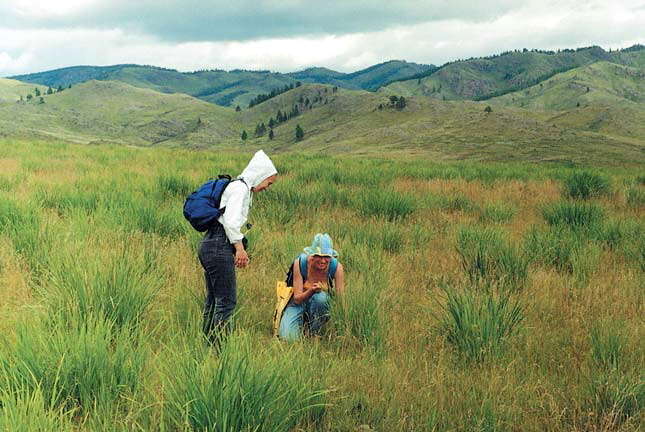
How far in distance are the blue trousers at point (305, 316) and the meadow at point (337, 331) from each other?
0.17m

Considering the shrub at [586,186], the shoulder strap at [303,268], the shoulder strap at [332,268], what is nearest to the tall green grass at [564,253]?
the shoulder strap at [332,268]

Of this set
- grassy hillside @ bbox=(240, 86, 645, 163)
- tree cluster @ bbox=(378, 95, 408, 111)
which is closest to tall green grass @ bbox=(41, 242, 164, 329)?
grassy hillside @ bbox=(240, 86, 645, 163)

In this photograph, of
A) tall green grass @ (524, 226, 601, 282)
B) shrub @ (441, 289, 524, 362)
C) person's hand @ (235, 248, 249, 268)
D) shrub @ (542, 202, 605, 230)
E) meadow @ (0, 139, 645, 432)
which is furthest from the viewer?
shrub @ (542, 202, 605, 230)

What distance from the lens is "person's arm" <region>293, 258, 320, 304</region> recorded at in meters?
4.07

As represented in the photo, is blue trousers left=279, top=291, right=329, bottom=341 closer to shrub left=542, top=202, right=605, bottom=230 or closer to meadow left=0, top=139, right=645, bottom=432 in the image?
meadow left=0, top=139, right=645, bottom=432

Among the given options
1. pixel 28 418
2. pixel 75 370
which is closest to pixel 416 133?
pixel 75 370

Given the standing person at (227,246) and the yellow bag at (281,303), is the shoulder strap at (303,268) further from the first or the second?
the standing person at (227,246)

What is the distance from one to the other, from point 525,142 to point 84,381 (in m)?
80.3

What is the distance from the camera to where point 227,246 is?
3.83 meters

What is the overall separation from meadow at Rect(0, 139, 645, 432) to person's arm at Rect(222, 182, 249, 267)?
0.59m

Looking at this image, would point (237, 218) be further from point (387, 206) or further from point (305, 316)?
point (387, 206)

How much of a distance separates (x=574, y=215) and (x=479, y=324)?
5935 mm

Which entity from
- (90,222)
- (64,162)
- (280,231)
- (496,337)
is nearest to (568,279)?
(496,337)

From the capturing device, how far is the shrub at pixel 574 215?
26.6ft
